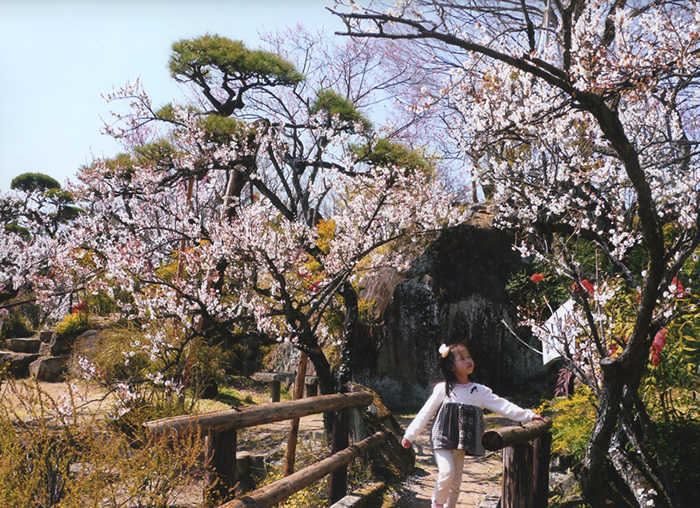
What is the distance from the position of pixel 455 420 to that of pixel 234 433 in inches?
60.0

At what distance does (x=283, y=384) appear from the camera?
37.5 ft

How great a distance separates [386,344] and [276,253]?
399cm

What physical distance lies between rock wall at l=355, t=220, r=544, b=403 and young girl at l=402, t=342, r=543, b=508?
592cm

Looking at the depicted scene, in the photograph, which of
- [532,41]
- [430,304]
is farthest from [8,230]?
[532,41]

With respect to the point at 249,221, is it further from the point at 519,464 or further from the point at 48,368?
the point at 48,368

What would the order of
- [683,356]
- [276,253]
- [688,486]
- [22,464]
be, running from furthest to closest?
[276,253] < [683,356] < [688,486] < [22,464]

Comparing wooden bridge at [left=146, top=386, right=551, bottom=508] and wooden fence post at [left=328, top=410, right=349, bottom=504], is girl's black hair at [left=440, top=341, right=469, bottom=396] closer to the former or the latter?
wooden bridge at [left=146, top=386, right=551, bottom=508]

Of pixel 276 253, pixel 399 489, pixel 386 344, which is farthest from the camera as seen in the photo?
pixel 386 344

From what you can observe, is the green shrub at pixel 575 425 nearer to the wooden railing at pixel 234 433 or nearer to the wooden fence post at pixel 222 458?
the wooden railing at pixel 234 433

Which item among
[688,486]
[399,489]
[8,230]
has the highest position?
[8,230]

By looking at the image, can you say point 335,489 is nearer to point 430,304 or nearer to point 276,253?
point 276,253

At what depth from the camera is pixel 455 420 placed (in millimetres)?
3670

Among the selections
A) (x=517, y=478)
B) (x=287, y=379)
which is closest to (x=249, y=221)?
(x=287, y=379)

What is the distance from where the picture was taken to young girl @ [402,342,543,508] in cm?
361
